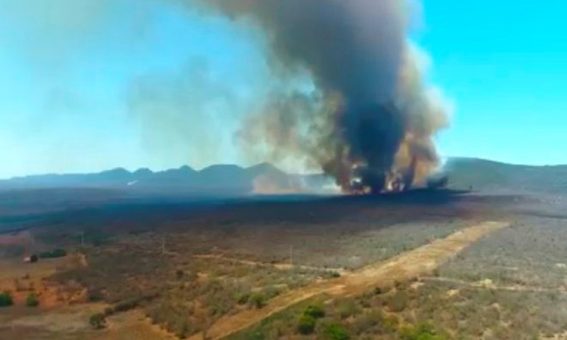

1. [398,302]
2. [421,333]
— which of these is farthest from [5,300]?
[421,333]

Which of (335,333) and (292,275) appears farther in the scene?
(292,275)

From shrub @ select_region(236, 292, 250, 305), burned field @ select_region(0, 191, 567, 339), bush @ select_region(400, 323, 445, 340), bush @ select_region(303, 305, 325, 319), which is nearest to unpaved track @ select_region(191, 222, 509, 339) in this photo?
burned field @ select_region(0, 191, 567, 339)

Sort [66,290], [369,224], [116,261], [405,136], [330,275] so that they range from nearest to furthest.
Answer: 1. [330,275]
2. [66,290]
3. [116,261]
4. [369,224]
5. [405,136]

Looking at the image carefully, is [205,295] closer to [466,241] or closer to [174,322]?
[174,322]

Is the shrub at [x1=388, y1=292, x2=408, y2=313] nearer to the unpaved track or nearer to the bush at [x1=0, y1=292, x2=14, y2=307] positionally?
the unpaved track

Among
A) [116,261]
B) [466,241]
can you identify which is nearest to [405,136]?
[466,241]

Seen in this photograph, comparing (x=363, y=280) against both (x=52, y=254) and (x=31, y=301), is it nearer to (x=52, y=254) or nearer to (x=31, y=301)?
(x=31, y=301)
